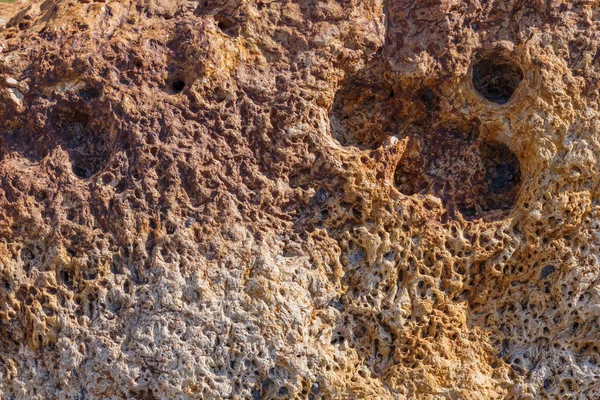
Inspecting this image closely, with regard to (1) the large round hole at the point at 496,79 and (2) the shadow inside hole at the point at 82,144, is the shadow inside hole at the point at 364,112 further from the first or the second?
(2) the shadow inside hole at the point at 82,144

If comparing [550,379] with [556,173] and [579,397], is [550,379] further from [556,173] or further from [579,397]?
[556,173]

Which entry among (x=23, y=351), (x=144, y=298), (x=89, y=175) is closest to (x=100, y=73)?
(x=89, y=175)

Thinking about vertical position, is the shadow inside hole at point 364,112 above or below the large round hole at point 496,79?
below

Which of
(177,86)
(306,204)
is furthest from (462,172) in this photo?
(177,86)

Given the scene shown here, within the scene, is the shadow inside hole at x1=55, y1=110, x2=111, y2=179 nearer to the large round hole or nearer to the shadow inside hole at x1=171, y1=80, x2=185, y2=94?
the shadow inside hole at x1=171, y1=80, x2=185, y2=94

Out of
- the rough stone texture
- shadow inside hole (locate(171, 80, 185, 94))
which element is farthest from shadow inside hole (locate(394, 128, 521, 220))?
shadow inside hole (locate(171, 80, 185, 94))

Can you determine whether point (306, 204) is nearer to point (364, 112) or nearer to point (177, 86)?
point (364, 112)

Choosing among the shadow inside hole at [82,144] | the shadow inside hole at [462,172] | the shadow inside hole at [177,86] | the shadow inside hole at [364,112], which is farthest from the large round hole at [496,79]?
the shadow inside hole at [82,144]
